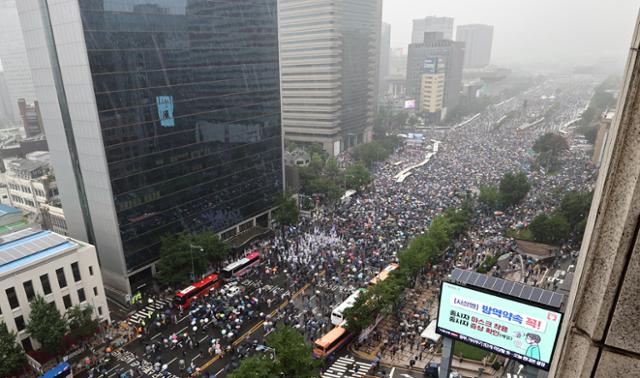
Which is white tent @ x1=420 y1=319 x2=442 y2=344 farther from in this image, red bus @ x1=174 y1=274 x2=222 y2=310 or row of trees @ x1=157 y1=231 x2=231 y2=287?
row of trees @ x1=157 y1=231 x2=231 y2=287

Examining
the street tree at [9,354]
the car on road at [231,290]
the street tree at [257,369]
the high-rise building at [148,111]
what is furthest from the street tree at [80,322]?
the street tree at [257,369]

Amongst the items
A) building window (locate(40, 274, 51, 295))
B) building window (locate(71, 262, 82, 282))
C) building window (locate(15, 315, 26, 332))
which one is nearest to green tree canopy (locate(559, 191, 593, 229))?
building window (locate(71, 262, 82, 282))

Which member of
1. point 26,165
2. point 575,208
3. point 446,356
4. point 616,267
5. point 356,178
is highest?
point 616,267

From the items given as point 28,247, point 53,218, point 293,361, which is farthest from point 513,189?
point 53,218

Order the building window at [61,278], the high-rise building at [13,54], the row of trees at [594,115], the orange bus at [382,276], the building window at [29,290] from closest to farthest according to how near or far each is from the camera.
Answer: the building window at [29,290], the building window at [61,278], the orange bus at [382,276], the row of trees at [594,115], the high-rise building at [13,54]

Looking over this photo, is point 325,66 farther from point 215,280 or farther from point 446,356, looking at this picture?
point 446,356

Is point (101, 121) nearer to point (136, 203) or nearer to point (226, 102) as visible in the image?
point (136, 203)

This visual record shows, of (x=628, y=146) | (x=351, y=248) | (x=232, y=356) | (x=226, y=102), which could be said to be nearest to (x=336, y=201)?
(x=351, y=248)

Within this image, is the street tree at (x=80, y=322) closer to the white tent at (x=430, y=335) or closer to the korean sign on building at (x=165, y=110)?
the korean sign on building at (x=165, y=110)
